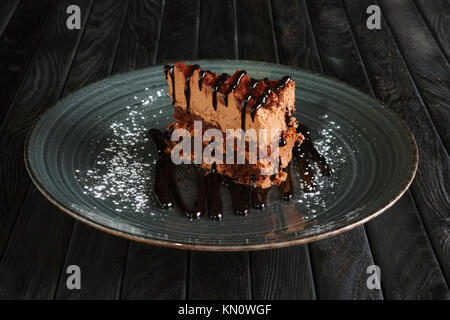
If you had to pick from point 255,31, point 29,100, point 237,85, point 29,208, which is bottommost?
point 29,208

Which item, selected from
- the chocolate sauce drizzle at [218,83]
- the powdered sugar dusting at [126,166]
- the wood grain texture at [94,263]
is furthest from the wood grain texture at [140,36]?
the wood grain texture at [94,263]

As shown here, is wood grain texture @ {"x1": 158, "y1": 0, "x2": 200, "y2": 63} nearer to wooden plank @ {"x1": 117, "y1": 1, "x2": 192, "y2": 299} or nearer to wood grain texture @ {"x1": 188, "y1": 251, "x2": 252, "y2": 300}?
wooden plank @ {"x1": 117, "y1": 1, "x2": 192, "y2": 299}

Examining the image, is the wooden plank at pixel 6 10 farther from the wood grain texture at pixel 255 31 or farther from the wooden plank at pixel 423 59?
the wooden plank at pixel 423 59

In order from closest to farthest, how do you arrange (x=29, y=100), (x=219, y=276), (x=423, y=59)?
(x=219, y=276) → (x=29, y=100) → (x=423, y=59)

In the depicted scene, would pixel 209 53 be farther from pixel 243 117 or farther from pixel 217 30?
pixel 243 117

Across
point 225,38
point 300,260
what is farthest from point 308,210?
point 225,38

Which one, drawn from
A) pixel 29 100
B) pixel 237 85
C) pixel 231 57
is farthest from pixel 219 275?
pixel 231 57

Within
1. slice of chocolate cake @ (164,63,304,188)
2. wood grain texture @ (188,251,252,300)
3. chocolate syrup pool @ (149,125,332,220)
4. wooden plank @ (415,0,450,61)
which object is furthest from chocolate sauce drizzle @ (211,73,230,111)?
wooden plank @ (415,0,450,61)

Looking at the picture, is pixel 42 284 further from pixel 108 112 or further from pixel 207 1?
pixel 207 1
